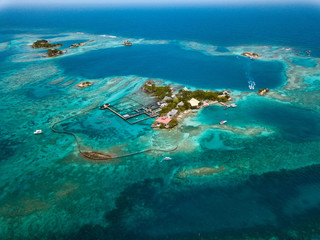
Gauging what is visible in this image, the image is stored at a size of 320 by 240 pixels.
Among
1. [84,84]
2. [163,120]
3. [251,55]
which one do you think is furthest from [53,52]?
[251,55]

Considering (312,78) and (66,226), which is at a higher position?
(312,78)

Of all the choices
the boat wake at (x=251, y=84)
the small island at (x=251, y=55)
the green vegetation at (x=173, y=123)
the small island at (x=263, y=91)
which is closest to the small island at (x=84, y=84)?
the green vegetation at (x=173, y=123)

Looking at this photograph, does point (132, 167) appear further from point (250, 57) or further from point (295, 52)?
point (295, 52)

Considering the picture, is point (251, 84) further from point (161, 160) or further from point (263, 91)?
point (161, 160)

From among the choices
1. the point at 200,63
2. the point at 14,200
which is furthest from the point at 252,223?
the point at 200,63

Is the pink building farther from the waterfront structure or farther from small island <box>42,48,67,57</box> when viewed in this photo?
small island <box>42,48,67,57</box>

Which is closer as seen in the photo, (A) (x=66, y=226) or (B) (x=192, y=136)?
(A) (x=66, y=226)

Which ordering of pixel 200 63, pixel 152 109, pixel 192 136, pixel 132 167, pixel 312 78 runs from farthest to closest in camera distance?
pixel 200 63 < pixel 312 78 < pixel 152 109 < pixel 192 136 < pixel 132 167

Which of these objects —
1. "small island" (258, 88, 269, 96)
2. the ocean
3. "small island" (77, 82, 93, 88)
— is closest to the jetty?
the ocean
